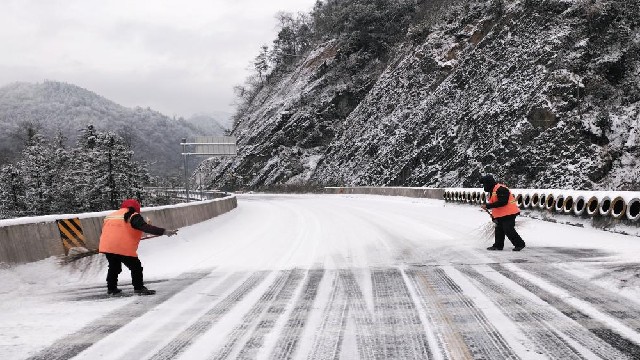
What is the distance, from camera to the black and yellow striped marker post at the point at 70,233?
8.27 m

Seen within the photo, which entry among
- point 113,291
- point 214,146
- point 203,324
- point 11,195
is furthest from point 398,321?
point 11,195

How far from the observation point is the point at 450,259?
8031 mm

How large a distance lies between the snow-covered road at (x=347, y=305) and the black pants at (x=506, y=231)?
0.36 m

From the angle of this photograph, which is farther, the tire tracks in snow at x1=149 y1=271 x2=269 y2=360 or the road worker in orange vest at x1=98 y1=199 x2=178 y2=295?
the road worker in orange vest at x1=98 y1=199 x2=178 y2=295

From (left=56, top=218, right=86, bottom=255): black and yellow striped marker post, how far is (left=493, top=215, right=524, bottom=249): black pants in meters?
7.90

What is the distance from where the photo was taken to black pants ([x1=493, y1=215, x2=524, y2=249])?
344 inches

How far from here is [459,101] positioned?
113ft

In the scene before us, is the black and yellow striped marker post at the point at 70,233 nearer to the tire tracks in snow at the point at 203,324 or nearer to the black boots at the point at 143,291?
the black boots at the point at 143,291

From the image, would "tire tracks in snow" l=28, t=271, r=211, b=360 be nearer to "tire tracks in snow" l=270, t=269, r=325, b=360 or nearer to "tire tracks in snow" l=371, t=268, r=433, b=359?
"tire tracks in snow" l=270, t=269, r=325, b=360

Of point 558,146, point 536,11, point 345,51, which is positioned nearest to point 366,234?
point 558,146

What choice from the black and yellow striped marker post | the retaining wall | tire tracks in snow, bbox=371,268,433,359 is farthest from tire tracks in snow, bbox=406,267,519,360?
the black and yellow striped marker post

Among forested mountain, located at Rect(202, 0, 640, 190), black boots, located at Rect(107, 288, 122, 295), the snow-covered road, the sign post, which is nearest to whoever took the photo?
the snow-covered road

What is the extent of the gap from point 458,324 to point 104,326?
Answer: 3.68m

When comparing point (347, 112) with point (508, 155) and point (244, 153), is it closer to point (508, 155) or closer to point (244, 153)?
point (244, 153)
